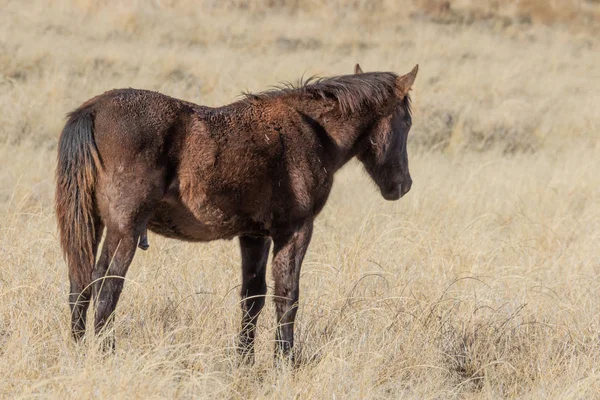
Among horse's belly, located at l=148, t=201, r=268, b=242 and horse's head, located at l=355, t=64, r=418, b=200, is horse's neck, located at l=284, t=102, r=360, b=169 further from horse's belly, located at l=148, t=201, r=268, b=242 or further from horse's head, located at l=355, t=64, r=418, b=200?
horse's belly, located at l=148, t=201, r=268, b=242

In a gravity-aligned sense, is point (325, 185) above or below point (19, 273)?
above

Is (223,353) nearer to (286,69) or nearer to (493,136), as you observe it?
(493,136)

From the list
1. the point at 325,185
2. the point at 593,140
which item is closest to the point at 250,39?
the point at 593,140

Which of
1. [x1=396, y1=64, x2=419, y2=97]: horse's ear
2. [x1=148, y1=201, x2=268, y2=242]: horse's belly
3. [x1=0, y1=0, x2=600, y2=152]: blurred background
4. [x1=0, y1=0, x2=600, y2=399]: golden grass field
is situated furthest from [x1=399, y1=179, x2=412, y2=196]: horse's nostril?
[x1=0, y1=0, x2=600, y2=152]: blurred background

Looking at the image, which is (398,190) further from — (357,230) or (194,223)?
(357,230)

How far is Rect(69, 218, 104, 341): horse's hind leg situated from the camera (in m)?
4.66

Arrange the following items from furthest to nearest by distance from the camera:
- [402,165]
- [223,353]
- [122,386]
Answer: [402,165] < [223,353] < [122,386]

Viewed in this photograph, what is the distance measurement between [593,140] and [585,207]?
425 cm

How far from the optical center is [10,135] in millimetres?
10914

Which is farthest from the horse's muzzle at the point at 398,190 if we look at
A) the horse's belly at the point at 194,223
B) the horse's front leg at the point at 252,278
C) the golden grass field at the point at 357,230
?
the horse's belly at the point at 194,223

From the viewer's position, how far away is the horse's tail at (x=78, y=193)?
14.7 feet

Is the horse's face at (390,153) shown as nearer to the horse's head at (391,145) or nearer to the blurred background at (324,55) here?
the horse's head at (391,145)

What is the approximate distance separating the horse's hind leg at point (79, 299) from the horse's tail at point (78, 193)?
0.6 inches

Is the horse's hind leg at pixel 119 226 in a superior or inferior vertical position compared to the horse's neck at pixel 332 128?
inferior
